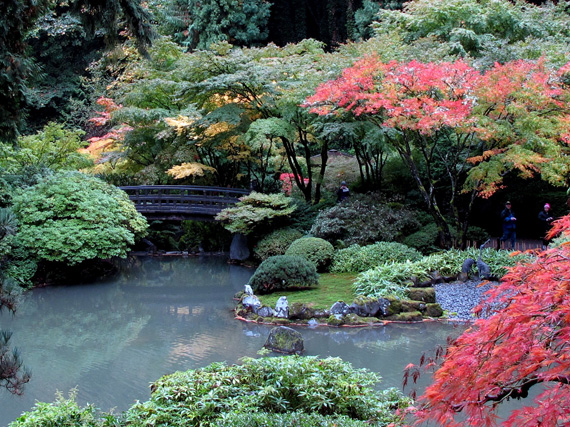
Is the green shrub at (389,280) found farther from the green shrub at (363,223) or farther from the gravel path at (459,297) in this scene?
the green shrub at (363,223)

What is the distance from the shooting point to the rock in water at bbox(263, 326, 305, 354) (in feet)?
26.4

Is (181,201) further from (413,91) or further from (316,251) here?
(413,91)

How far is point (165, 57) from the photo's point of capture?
62.4 ft

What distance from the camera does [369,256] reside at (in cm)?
1251

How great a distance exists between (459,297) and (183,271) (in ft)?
25.7

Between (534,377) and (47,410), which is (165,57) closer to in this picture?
(47,410)

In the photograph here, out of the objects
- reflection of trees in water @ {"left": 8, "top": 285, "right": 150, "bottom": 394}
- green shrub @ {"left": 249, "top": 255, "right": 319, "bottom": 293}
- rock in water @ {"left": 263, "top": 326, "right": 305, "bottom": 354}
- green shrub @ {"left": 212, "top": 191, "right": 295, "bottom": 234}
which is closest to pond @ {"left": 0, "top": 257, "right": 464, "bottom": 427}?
reflection of trees in water @ {"left": 8, "top": 285, "right": 150, "bottom": 394}

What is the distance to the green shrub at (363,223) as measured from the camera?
13438 millimetres

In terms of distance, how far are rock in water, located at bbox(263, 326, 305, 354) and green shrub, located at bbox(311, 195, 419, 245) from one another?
564cm

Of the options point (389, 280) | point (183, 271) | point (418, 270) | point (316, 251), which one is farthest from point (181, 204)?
point (418, 270)

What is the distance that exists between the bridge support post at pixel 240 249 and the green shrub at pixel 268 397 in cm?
983

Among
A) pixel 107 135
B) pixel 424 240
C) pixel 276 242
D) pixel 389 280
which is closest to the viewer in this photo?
pixel 389 280

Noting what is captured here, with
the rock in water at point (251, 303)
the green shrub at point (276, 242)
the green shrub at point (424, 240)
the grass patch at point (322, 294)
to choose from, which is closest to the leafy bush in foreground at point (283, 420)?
the grass patch at point (322, 294)

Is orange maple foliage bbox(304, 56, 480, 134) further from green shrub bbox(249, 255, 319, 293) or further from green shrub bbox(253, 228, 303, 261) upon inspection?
green shrub bbox(253, 228, 303, 261)
